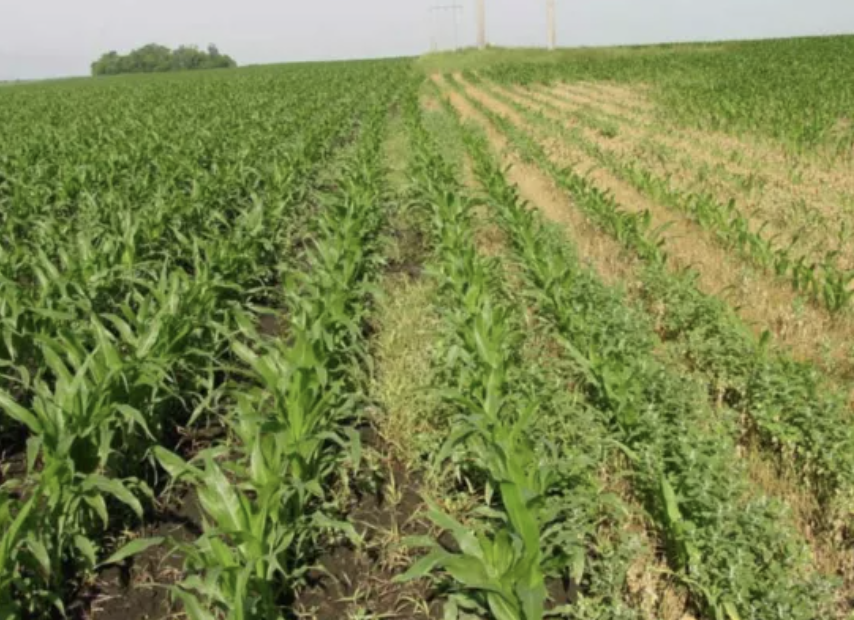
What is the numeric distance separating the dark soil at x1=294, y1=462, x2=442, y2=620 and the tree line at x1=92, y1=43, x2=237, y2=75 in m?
105

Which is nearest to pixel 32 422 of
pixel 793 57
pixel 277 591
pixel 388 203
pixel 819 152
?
pixel 277 591

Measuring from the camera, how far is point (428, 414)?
376 cm

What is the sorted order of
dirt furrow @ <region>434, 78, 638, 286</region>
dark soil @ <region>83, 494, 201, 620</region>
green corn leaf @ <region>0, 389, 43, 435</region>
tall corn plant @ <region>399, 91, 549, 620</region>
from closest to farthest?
tall corn plant @ <region>399, 91, 549, 620</region> < dark soil @ <region>83, 494, 201, 620</region> < green corn leaf @ <region>0, 389, 43, 435</region> < dirt furrow @ <region>434, 78, 638, 286</region>

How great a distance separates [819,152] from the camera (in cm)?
1063

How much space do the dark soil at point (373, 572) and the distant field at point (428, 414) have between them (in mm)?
12

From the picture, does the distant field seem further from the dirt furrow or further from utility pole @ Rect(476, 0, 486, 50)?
utility pole @ Rect(476, 0, 486, 50)

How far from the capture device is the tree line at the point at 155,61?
338 feet

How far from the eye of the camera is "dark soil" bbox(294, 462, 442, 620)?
2609 mm

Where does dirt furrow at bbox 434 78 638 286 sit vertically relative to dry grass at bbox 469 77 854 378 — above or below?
above

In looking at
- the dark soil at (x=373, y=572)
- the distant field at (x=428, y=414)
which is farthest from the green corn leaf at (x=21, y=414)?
the dark soil at (x=373, y=572)

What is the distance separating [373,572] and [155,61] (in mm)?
113438

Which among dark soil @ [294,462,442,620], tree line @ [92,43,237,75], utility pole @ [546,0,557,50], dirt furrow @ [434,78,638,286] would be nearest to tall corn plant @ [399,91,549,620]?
dark soil @ [294,462,442,620]

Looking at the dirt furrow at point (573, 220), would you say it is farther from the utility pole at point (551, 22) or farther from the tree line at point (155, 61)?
the tree line at point (155, 61)

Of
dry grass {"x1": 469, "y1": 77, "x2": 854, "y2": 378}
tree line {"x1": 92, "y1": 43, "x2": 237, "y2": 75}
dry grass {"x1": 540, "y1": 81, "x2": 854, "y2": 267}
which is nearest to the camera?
dry grass {"x1": 469, "y1": 77, "x2": 854, "y2": 378}
